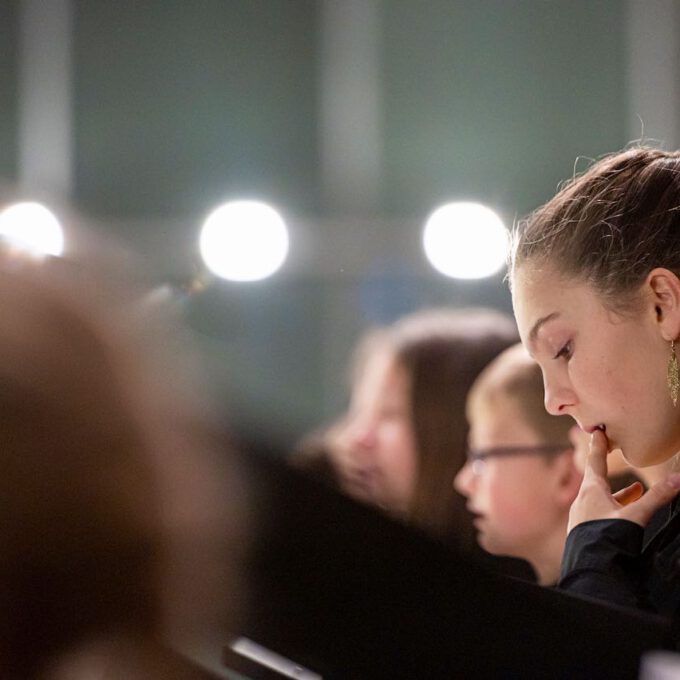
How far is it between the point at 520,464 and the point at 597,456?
61cm

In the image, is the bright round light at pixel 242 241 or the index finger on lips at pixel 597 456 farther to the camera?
the bright round light at pixel 242 241

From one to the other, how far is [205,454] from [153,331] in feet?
0.16

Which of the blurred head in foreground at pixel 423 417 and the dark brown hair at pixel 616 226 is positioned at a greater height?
the dark brown hair at pixel 616 226

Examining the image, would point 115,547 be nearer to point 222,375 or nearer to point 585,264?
point 222,375

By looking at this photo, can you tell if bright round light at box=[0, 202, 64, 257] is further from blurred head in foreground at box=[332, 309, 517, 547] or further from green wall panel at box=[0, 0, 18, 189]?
green wall panel at box=[0, 0, 18, 189]

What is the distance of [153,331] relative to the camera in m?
0.43

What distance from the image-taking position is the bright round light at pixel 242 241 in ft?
11.8

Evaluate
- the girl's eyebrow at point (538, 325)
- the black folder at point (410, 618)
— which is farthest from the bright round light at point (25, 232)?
the girl's eyebrow at point (538, 325)

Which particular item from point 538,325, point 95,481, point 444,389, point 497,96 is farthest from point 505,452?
point 497,96

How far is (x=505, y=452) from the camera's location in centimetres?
177

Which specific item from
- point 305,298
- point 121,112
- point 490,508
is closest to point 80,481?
point 490,508

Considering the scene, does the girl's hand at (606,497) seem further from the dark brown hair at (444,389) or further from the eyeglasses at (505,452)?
the dark brown hair at (444,389)

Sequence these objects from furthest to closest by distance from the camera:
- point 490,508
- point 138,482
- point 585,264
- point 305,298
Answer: point 305,298, point 490,508, point 585,264, point 138,482

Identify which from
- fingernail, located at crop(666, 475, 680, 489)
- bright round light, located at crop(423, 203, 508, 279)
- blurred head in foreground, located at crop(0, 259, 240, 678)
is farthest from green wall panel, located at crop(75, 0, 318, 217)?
blurred head in foreground, located at crop(0, 259, 240, 678)
